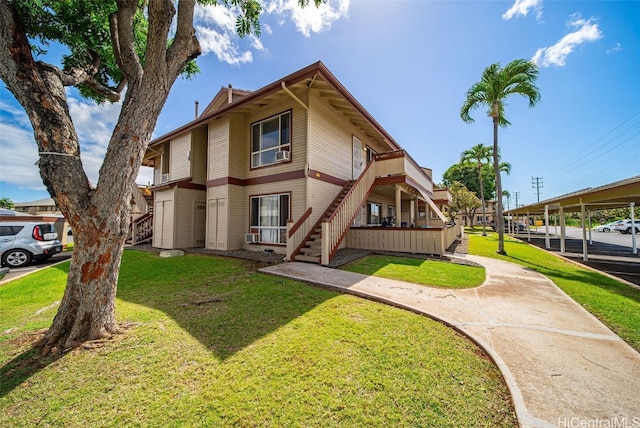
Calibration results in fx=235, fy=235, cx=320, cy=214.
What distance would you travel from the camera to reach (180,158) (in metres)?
13.0

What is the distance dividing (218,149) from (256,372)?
11.0 m

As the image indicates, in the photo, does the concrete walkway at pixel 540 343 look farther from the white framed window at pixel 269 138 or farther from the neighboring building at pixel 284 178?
the white framed window at pixel 269 138

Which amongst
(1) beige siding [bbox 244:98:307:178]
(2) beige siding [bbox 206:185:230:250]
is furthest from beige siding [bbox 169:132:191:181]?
(1) beige siding [bbox 244:98:307:178]

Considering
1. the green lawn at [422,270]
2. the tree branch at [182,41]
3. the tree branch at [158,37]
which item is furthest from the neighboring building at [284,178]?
the tree branch at [158,37]

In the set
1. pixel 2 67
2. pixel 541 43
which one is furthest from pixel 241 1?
pixel 541 43

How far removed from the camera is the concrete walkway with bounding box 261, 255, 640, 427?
2195 mm

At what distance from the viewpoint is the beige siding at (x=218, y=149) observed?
11094 mm

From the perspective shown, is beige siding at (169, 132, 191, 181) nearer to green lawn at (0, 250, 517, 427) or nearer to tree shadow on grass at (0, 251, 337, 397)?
tree shadow on grass at (0, 251, 337, 397)

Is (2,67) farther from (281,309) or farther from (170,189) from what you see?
(170,189)

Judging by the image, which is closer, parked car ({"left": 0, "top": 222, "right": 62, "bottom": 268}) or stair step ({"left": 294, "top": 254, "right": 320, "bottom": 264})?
stair step ({"left": 294, "top": 254, "right": 320, "bottom": 264})

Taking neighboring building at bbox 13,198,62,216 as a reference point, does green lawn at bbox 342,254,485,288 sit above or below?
below

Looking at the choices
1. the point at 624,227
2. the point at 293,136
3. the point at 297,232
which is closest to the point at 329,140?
the point at 293,136

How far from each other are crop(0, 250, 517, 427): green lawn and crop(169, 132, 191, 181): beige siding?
9286 millimetres

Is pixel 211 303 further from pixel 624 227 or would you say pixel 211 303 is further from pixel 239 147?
pixel 624 227
